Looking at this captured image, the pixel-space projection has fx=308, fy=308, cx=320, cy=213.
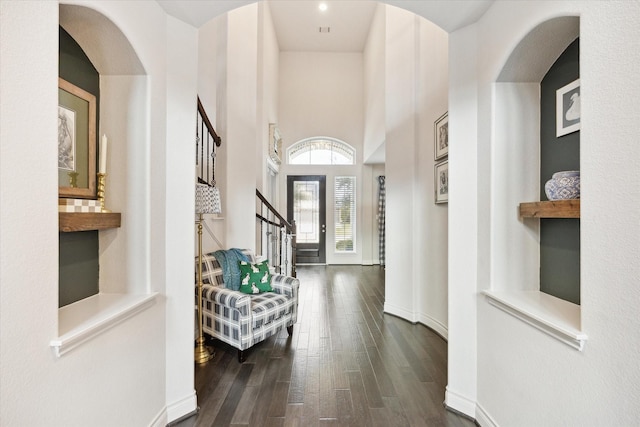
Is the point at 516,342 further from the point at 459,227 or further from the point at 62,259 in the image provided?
the point at 62,259

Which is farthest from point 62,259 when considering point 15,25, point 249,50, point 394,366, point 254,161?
A: point 249,50

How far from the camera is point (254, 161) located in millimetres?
4262

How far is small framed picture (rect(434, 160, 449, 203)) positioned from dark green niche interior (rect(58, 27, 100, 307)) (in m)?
2.77

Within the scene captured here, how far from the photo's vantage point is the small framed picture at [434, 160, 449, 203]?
9.84 feet

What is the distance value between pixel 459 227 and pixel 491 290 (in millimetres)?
418

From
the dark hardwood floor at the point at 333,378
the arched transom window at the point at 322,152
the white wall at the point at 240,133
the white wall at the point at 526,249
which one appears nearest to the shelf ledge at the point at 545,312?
the white wall at the point at 526,249

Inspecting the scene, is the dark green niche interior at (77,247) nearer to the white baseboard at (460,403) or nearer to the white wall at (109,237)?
the white wall at (109,237)

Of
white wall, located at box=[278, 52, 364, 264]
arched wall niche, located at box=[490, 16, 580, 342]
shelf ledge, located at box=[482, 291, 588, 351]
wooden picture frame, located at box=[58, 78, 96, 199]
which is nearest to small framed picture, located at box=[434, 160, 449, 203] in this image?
arched wall niche, located at box=[490, 16, 580, 342]

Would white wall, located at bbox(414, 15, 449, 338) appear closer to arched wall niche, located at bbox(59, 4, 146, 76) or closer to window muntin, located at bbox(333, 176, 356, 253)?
arched wall niche, located at bbox(59, 4, 146, 76)

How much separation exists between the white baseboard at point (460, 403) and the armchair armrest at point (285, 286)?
1.57 metres

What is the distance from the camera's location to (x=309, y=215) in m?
7.66

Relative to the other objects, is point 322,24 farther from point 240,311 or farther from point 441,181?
point 240,311

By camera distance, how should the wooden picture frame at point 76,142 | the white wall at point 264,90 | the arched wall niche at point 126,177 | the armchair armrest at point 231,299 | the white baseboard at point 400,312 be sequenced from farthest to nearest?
the white wall at point 264,90 < the white baseboard at point 400,312 < the armchair armrest at point 231,299 < the arched wall niche at point 126,177 < the wooden picture frame at point 76,142

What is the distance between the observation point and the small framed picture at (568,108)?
1509mm
